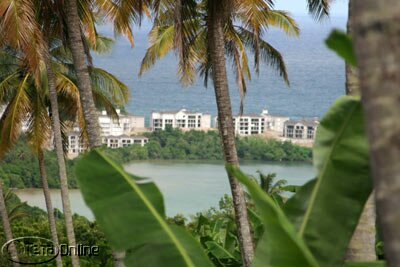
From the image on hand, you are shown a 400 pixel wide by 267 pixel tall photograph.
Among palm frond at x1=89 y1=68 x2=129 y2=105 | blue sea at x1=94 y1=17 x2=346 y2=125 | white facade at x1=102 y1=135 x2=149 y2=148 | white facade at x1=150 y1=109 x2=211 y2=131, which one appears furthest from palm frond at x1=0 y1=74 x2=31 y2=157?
blue sea at x1=94 y1=17 x2=346 y2=125

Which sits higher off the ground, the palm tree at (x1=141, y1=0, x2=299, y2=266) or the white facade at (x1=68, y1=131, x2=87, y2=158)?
the palm tree at (x1=141, y1=0, x2=299, y2=266)

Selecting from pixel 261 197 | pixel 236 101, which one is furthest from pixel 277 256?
pixel 236 101

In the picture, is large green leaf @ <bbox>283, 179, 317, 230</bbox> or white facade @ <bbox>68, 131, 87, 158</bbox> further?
white facade @ <bbox>68, 131, 87, 158</bbox>

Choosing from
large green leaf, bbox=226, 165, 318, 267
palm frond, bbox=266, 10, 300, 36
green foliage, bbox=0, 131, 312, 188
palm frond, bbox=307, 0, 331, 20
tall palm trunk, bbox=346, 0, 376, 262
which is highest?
palm frond, bbox=266, 10, 300, 36

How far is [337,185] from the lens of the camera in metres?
2.47

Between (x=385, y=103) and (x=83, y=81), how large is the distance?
28.6 ft

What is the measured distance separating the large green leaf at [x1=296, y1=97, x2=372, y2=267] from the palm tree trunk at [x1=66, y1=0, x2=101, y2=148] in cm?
725

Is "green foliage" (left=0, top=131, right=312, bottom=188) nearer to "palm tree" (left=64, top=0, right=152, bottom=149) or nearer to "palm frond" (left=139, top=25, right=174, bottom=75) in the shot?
"palm frond" (left=139, top=25, right=174, bottom=75)

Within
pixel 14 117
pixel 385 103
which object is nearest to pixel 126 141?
pixel 14 117

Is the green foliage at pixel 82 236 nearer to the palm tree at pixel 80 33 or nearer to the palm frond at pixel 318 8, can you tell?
the palm tree at pixel 80 33

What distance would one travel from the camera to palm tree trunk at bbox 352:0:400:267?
1.53 m

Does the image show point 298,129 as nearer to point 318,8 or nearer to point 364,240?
point 318,8

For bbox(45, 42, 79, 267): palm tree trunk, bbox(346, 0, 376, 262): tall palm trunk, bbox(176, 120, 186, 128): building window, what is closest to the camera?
bbox(346, 0, 376, 262): tall palm trunk

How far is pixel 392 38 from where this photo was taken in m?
1.54
